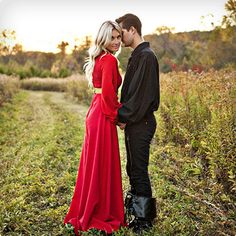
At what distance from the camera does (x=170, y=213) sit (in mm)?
4727

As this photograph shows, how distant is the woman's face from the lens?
153 inches

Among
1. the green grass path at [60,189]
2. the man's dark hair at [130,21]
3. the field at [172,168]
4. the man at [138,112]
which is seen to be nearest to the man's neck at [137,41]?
the man at [138,112]

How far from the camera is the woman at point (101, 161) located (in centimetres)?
400

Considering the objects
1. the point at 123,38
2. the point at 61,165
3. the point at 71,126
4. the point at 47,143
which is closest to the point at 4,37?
the point at 71,126

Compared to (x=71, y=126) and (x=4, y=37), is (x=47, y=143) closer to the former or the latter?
(x=71, y=126)

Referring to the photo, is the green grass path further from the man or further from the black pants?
the black pants

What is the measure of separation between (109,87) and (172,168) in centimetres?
267

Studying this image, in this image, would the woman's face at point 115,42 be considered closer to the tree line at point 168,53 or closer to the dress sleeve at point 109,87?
the dress sleeve at point 109,87

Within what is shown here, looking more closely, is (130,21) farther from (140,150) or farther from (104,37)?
(140,150)

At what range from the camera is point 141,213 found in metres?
4.11

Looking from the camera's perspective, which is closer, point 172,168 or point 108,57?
point 108,57

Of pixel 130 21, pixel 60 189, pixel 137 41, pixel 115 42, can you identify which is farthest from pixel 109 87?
pixel 60 189

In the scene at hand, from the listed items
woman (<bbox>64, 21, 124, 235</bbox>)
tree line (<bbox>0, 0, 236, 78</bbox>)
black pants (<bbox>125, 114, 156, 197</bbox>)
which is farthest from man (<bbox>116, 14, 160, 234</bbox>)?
tree line (<bbox>0, 0, 236, 78</bbox>)

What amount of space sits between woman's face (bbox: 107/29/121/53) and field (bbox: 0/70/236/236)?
152 centimetres
